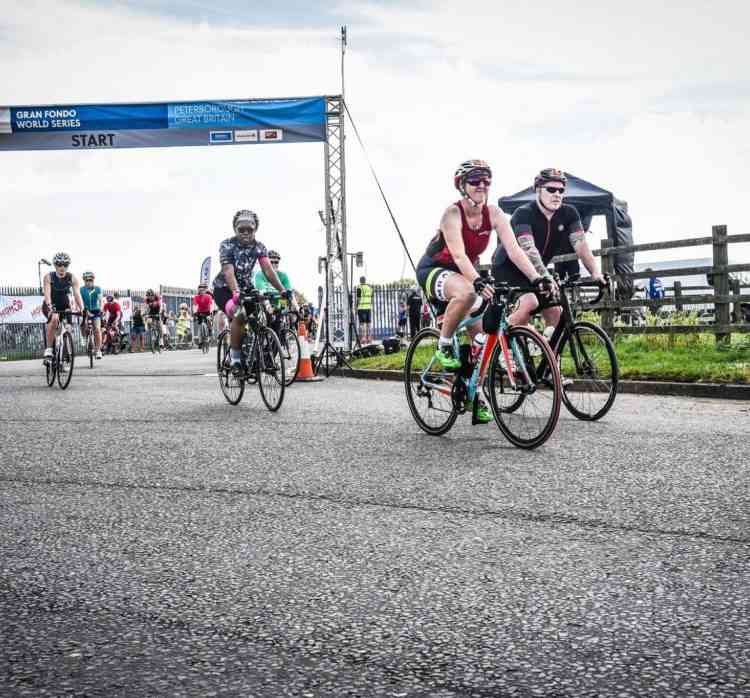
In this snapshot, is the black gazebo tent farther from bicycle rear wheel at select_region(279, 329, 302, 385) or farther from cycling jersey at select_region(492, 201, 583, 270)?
cycling jersey at select_region(492, 201, 583, 270)

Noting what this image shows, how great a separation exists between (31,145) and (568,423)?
16.4 m

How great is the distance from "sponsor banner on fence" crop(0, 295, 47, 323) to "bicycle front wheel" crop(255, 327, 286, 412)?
24545mm

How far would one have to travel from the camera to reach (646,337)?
1484 cm

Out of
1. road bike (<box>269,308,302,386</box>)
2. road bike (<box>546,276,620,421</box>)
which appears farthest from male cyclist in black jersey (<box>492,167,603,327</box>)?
road bike (<box>269,308,302,386</box>)

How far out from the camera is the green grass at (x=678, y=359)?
36.4 ft

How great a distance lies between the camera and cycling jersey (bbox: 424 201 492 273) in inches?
280

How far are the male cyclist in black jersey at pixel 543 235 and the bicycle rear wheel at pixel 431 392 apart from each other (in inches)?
36.0

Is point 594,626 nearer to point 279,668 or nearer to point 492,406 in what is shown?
point 279,668

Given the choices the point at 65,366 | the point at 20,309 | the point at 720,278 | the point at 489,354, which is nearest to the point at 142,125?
the point at 65,366

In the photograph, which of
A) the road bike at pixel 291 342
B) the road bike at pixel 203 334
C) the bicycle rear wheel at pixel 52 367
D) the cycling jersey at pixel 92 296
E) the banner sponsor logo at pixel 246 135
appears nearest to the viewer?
the road bike at pixel 291 342

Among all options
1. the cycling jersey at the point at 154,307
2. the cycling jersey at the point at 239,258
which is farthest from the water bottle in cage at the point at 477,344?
the cycling jersey at the point at 154,307

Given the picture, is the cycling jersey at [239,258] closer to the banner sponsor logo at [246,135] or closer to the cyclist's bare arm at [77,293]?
the cyclist's bare arm at [77,293]

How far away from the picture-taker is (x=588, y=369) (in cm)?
803

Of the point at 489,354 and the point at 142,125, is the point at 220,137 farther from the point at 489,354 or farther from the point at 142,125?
the point at 489,354
